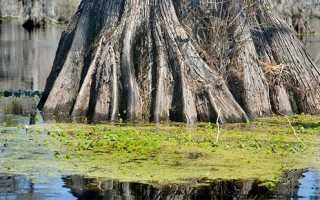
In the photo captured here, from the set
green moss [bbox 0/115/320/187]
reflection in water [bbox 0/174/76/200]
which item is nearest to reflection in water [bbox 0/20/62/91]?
green moss [bbox 0/115/320/187]

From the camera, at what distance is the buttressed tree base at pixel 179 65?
57.0ft

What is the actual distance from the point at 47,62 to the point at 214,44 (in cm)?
1954

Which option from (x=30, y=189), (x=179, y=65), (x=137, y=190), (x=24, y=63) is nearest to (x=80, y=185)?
(x=30, y=189)

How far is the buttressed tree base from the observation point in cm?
1736

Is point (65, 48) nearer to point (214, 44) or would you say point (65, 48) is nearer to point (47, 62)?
point (214, 44)

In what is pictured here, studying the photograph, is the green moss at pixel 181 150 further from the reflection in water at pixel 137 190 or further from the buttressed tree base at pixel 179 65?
the buttressed tree base at pixel 179 65

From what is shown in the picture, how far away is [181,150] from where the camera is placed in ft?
45.8

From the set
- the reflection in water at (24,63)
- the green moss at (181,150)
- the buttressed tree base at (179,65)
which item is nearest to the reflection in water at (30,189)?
the green moss at (181,150)

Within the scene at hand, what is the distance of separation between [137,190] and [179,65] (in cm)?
649

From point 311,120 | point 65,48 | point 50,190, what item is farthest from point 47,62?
point 50,190

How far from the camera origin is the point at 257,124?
17.0 m

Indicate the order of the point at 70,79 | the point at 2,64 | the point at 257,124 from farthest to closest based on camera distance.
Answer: the point at 2,64
the point at 70,79
the point at 257,124

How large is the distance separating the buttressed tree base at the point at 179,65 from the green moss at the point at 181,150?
0.80 metres

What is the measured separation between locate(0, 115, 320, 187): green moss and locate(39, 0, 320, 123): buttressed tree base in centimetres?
80
